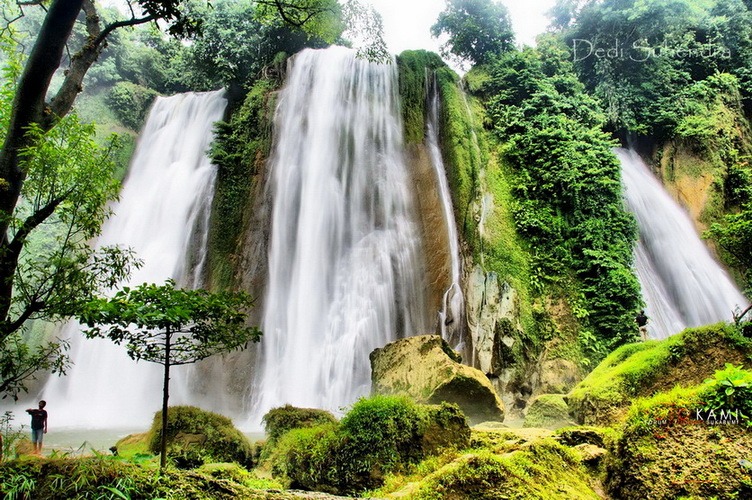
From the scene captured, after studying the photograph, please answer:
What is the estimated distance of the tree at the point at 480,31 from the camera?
59.0ft

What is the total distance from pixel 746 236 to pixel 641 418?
1032cm

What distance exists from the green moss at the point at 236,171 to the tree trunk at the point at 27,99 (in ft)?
35.1

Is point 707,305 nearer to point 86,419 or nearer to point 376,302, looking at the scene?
point 376,302

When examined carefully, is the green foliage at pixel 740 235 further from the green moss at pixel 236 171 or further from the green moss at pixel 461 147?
the green moss at pixel 236 171

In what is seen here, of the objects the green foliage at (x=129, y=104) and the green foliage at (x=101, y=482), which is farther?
the green foliage at (x=129, y=104)

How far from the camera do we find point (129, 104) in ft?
74.5

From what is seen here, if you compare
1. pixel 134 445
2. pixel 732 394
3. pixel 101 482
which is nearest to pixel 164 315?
pixel 101 482

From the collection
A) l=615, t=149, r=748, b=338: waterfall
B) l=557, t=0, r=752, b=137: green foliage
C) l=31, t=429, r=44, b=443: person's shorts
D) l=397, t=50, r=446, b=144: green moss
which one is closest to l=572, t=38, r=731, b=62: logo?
l=557, t=0, r=752, b=137: green foliage

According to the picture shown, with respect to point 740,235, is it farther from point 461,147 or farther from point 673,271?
point 461,147

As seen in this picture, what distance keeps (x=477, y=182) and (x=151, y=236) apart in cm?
1178


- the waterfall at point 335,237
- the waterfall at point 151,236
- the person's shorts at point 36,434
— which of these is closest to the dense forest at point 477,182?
the waterfall at point 151,236

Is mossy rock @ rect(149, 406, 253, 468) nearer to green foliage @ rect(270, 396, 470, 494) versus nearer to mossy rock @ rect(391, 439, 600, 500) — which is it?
green foliage @ rect(270, 396, 470, 494)

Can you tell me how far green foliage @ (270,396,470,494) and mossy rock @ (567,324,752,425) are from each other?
2.75 m

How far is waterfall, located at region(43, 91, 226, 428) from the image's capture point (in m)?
13.1
